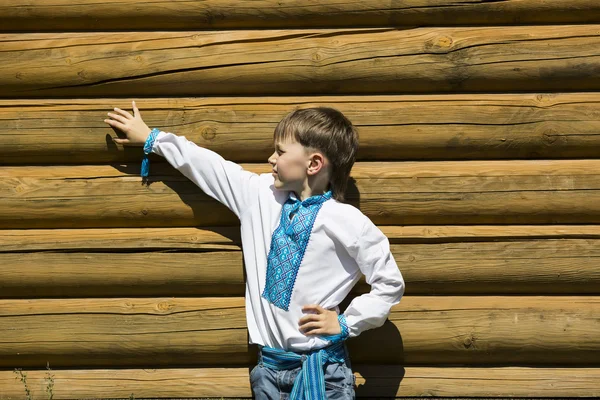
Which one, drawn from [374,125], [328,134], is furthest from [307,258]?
[374,125]

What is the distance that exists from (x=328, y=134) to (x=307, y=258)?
58cm

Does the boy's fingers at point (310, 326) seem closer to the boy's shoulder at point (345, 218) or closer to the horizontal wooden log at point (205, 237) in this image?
the boy's shoulder at point (345, 218)

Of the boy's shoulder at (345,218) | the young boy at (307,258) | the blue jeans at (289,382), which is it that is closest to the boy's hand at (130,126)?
the young boy at (307,258)

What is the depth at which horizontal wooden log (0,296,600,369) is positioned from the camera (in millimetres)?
3742

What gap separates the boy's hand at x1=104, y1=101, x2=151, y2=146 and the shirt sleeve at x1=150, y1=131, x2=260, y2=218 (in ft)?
0.30

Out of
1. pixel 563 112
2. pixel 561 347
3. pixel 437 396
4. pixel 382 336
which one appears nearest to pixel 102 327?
pixel 382 336

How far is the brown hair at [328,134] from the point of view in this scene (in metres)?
3.41

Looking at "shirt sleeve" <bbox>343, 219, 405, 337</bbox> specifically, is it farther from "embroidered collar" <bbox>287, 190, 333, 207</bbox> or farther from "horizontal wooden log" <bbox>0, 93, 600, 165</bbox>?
"horizontal wooden log" <bbox>0, 93, 600, 165</bbox>

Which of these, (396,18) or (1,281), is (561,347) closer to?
(396,18)

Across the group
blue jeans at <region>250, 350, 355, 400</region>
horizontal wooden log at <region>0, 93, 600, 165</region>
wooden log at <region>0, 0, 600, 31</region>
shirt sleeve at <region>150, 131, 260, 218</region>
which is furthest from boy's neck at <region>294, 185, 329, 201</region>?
wooden log at <region>0, 0, 600, 31</region>

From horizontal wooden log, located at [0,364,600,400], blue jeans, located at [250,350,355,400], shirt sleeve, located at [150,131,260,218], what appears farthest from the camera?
horizontal wooden log, located at [0,364,600,400]

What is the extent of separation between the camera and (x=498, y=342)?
3.75 metres

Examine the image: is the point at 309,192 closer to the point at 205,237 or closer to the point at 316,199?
the point at 316,199

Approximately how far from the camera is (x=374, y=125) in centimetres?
374
